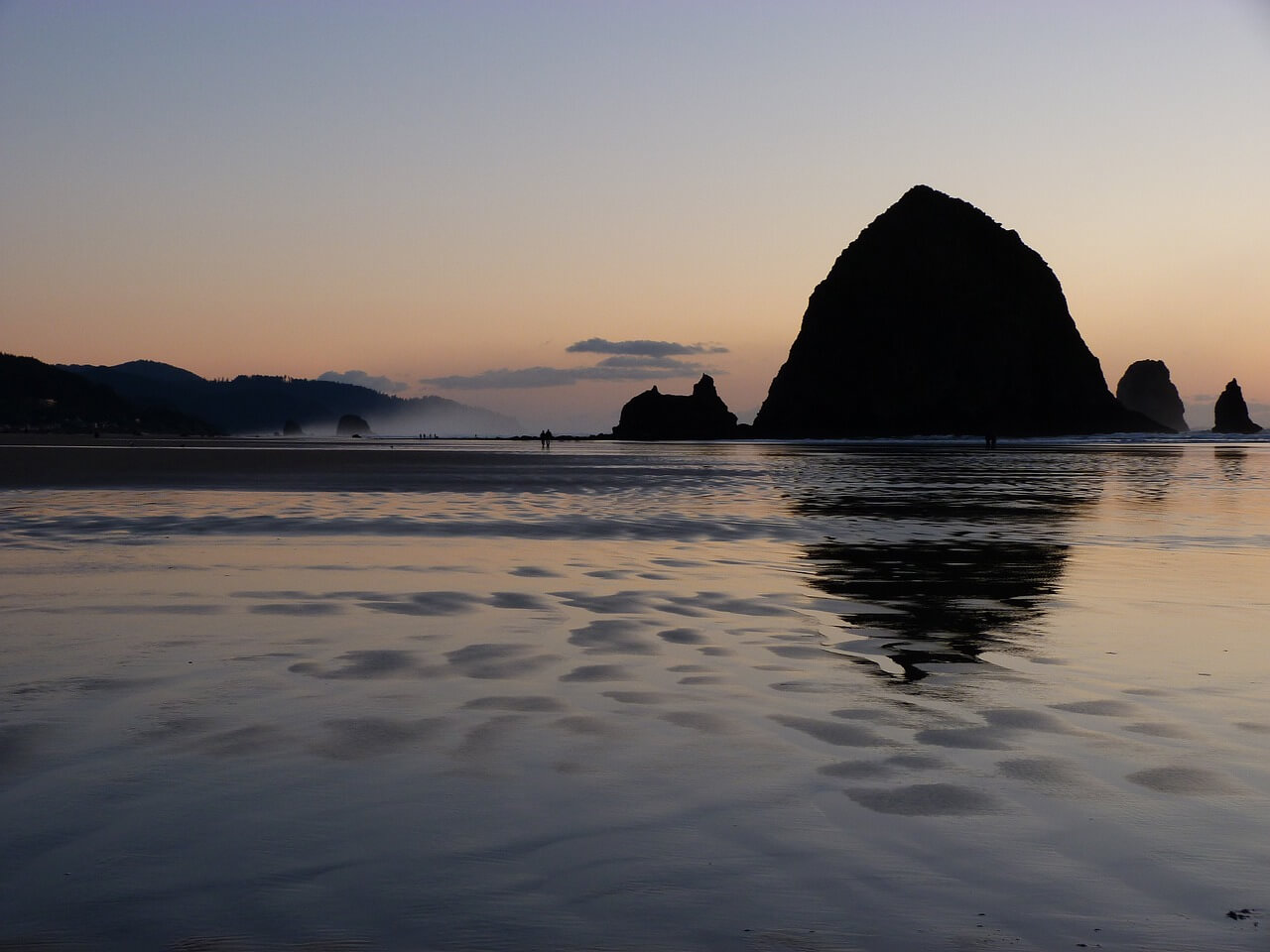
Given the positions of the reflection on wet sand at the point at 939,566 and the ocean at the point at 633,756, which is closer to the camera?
the ocean at the point at 633,756

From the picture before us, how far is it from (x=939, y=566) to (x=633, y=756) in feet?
33.7

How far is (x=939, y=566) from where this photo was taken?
51.1ft

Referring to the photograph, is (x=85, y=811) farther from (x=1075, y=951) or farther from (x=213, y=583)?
(x=213, y=583)

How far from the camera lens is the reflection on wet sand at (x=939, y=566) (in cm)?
1002

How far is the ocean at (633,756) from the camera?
4066mm

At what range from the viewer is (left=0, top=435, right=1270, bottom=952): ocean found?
4066 mm

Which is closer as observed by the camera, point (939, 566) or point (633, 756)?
point (633, 756)

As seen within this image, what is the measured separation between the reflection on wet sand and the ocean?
0.34 feet

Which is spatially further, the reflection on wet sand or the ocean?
the reflection on wet sand

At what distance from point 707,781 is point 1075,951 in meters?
2.27

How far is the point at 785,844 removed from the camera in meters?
4.75

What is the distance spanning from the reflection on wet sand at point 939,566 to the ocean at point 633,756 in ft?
0.34

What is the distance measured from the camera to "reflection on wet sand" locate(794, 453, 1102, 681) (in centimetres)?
1002

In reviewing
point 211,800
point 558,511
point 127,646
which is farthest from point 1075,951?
point 558,511
